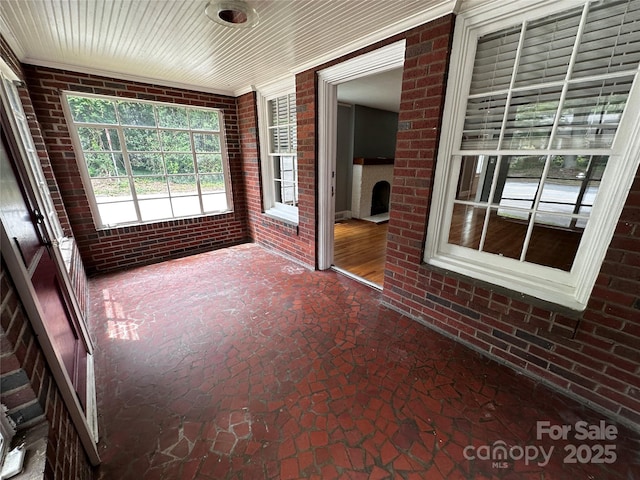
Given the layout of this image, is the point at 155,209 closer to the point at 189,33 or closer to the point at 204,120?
the point at 204,120

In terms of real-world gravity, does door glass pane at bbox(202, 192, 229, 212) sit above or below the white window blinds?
below

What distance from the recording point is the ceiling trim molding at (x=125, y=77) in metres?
2.56

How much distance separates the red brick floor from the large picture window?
155 centimetres

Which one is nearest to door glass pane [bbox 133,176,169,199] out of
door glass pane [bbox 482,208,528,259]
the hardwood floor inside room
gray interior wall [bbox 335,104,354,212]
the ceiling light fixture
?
the ceiling light fixture

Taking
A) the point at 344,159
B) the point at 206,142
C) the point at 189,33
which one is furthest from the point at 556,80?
the point at 344,159

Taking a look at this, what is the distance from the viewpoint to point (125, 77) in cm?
300

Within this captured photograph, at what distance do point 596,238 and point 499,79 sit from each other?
116cm

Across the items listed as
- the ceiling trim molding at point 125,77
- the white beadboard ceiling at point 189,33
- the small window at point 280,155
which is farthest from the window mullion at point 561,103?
the ceiling trim molding at point 125,77

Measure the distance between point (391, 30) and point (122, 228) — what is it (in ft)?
12.3

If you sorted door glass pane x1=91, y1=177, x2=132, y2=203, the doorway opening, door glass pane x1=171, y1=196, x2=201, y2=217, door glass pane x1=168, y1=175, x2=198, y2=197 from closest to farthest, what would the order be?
1. door glass pane x1=91, y1=177, x2=132, y2=203
2. door glass pane x1=168, y1=175, x2=198, y2=197
3. door glass pane x1=171, y1=196, x2=201, y2=217
4. the doorway opening

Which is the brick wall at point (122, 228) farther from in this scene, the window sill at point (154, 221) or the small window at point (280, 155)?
the small window at point (280, 155)

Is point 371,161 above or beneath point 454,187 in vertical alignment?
above

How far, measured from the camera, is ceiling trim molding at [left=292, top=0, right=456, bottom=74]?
5.57 ft

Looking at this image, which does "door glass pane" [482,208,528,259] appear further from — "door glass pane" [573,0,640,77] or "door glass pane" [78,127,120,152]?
"door glass pane" [78,127,120,152]
